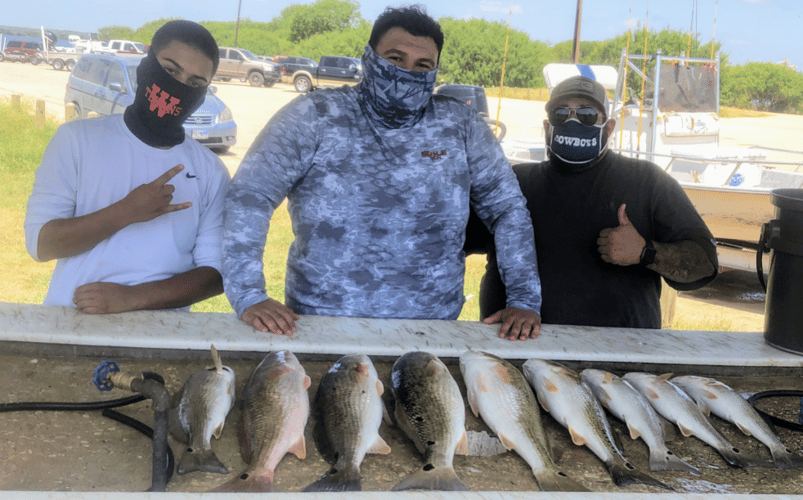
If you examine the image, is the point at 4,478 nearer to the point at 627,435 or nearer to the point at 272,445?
the point at 272,445

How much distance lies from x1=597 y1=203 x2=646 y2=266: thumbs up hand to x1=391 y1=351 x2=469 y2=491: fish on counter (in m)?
1.41

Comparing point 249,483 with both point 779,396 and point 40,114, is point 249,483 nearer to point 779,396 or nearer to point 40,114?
point 779,396

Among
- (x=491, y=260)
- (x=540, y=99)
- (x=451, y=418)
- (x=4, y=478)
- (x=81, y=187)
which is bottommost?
(x=4, y=478)

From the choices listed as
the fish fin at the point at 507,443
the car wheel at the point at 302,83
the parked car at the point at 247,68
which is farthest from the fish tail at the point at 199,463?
the parked car at the point at 247,68

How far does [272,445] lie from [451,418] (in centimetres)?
47

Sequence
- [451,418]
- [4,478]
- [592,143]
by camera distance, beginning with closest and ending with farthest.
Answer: [4,478] → [451,418] → [592,143]

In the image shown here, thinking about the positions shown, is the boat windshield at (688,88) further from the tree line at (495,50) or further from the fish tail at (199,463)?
the tree line at (495,50)

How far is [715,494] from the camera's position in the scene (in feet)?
5.02

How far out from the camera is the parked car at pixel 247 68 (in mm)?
35969

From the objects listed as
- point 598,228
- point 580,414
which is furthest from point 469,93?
point 580,414

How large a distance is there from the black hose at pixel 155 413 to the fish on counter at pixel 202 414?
6 centimetres

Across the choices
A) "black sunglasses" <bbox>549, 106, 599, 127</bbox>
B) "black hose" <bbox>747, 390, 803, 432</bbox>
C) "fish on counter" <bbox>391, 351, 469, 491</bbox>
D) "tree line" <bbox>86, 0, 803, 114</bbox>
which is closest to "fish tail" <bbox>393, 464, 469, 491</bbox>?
"fish on counter" <bbox>391, 351, 469, 491</bbox>

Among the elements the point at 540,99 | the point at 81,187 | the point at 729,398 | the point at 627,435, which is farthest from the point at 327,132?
the point at 540,99

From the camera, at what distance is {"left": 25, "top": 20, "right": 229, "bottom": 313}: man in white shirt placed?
2434mm
